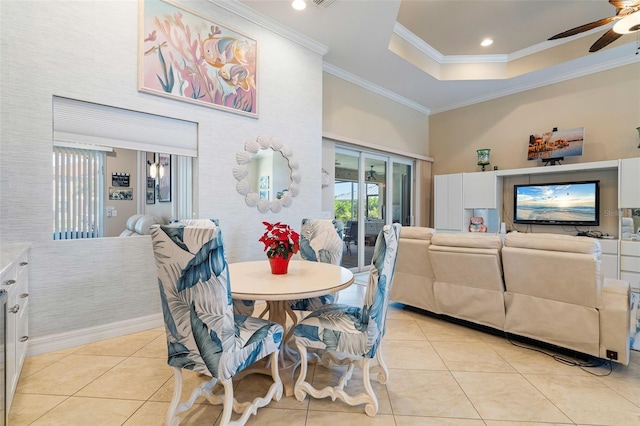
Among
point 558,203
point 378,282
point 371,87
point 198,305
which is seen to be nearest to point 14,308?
point 198,305

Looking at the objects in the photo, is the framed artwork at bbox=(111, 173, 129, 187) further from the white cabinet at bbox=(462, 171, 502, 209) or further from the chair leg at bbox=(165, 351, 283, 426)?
the white cabinet at bbox=(462, 171, 502, 209)

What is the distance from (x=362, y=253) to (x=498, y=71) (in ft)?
12.9

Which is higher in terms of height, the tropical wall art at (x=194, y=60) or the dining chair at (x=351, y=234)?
the tropical wall art at (x=194, y=60)

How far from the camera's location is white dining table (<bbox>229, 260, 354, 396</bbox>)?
160 centimetres

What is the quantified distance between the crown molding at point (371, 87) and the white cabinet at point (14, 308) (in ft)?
13.7

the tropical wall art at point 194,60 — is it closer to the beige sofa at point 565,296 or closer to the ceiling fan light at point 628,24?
the beige sofa at point 565,296

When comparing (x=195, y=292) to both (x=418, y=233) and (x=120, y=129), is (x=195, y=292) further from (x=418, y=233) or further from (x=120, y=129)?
(x=418, y=233)

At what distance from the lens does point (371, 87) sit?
17.5 feet

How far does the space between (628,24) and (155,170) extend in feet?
15.0

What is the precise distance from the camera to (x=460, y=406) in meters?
1.73

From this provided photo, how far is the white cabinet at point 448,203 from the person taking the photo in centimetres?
577

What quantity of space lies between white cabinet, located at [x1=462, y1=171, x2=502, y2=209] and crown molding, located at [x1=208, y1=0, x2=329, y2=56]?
356 centimetres

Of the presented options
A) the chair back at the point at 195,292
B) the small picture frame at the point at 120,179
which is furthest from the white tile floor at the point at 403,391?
the small picture frame at the point at 120,179

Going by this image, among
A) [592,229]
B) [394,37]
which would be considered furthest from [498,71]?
[592,229]
